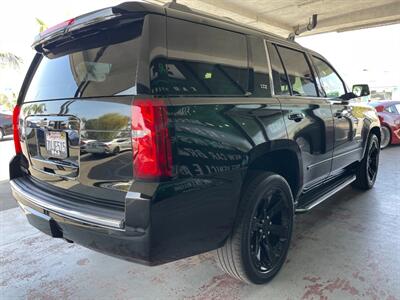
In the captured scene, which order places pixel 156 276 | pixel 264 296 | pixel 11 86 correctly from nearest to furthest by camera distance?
pixel 264 296
pixel 156 276
pixel 11 86

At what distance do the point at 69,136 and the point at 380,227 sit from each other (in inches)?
122

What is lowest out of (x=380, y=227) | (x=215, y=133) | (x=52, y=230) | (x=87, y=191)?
(x=380, y=227)

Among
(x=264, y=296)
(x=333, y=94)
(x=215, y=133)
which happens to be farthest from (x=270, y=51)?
(x=264, y=296)

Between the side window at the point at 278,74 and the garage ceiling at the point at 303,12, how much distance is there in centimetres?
696

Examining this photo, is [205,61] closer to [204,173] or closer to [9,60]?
[204,173]

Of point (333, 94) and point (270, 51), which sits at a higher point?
point (270, 51)

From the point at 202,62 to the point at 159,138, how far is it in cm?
58

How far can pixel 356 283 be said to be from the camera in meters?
2.27

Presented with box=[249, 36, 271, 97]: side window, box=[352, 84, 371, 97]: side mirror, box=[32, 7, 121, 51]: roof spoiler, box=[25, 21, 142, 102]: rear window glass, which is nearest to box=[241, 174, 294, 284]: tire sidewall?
box=[249, 36, 271, 97]: side window

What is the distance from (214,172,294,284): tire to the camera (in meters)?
2.03

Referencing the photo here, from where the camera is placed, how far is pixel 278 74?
2.51 meters

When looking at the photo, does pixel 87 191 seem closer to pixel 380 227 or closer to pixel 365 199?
pixel 380 227

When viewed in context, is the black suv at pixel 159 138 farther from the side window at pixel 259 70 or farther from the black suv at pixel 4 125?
the black suv at pixel 4 125

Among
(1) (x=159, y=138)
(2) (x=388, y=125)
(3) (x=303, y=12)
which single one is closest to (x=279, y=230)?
(1) (x=159, y=138)
